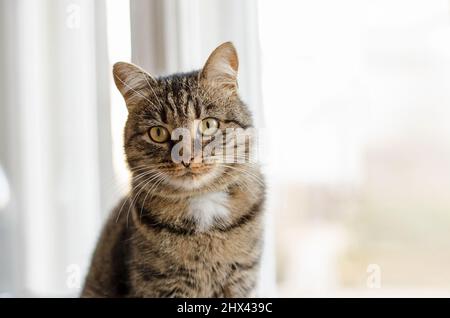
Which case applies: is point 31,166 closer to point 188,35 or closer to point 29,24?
point 29,24

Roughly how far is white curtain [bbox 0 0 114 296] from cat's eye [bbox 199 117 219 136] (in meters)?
0.32

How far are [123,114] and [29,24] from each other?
0.34 meters

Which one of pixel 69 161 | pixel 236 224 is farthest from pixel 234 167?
pixel 69 161

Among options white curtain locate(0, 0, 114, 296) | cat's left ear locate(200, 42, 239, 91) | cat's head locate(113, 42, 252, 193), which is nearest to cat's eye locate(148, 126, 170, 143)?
cat's head locate(113, 42, 252, 193)

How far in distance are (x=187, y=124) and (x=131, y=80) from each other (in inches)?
5.7

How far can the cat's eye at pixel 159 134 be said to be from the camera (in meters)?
0.93

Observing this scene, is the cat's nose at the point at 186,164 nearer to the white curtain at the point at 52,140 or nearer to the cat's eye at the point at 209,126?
the cat's eye at the point at 209,126

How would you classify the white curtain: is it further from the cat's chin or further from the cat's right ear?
the cat's chin

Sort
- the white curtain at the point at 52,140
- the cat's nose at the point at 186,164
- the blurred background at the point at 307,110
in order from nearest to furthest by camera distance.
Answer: the cat's nose at the point at 186,164 → the blurred background at the point at 307,110 → the white curtain at the point at 52,140

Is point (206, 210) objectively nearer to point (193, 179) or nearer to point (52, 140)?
point (193, 179)

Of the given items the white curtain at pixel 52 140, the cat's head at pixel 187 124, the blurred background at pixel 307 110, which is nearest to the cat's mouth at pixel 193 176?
the cat's head at pixel 187 124

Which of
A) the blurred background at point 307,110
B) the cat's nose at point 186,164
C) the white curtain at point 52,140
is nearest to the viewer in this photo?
the cat's nose at point 186,164

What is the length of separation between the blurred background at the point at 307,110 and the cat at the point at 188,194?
0.10 metres

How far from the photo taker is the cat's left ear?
2.98 ft
